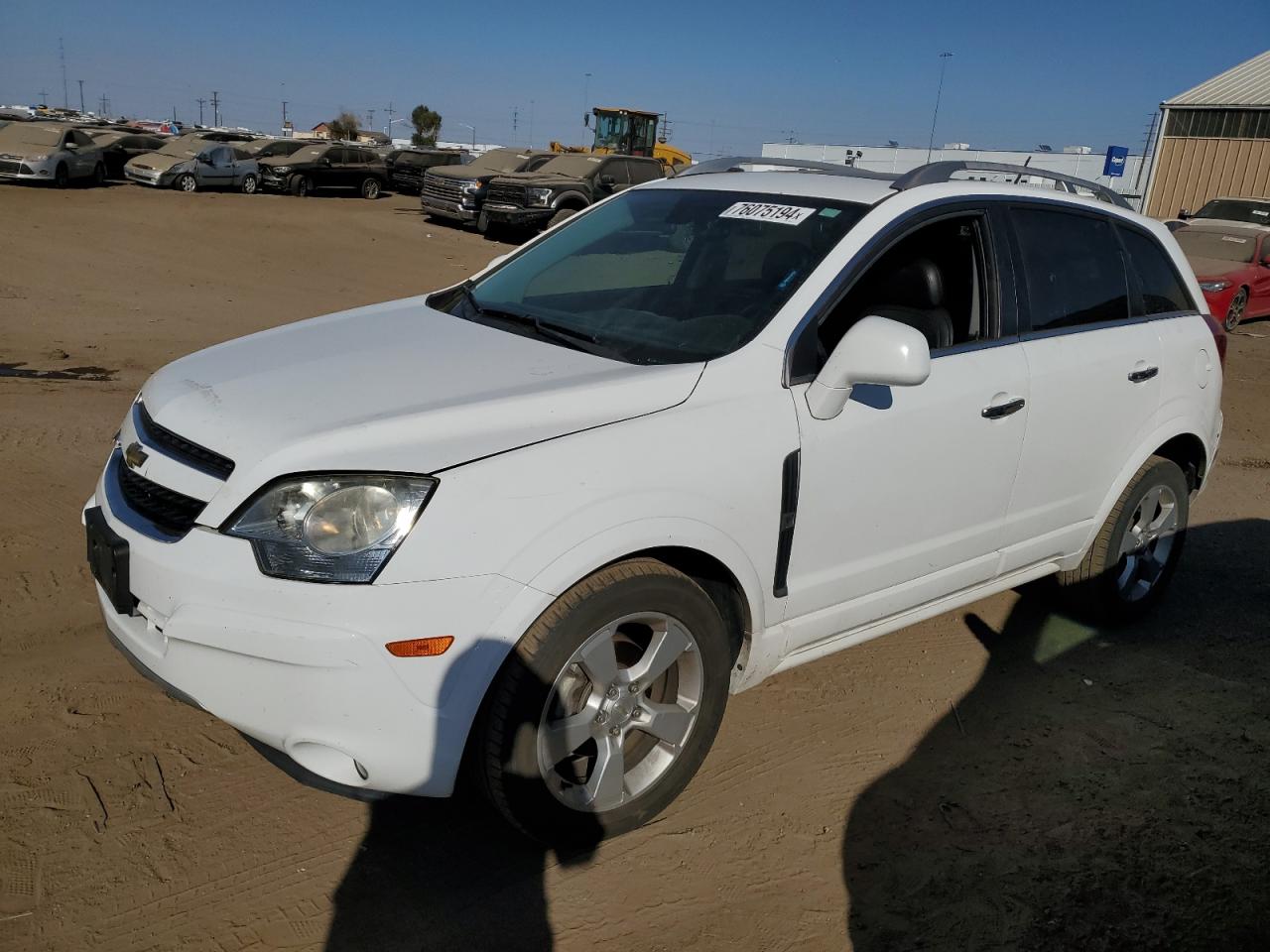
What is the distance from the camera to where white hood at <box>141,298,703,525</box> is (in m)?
2.57

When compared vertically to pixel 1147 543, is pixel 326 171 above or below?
above

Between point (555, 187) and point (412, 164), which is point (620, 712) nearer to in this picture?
point (555, 187)

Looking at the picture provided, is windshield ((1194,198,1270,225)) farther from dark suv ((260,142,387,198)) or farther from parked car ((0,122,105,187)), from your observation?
parked car ((0,122,105,187))

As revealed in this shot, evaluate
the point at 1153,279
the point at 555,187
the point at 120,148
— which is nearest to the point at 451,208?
the point at 555,187

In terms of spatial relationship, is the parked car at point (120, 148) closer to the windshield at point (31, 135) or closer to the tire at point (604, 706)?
the windshield at point (31, 135)

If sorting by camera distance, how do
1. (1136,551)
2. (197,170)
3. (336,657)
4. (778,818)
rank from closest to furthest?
(336,657) < (778,818) < (1136,551) < (197,170)

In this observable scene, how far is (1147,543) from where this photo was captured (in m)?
4.77

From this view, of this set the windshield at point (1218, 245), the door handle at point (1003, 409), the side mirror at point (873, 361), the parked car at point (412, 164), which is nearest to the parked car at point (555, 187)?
the windshield at point (1218, 245)

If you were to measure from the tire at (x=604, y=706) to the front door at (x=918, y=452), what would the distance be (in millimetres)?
430

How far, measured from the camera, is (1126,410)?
426 cm

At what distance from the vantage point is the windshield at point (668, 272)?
3318mm

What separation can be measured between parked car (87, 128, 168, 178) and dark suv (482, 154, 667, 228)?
13947 millimetres

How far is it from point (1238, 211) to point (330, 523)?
21471mm

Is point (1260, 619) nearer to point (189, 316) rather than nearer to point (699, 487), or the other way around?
point (699, 487)
